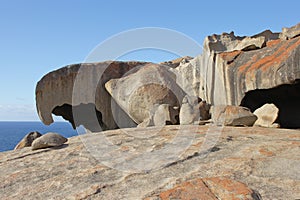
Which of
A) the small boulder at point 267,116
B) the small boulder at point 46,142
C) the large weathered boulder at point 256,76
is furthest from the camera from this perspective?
the small boulder at point 267,116

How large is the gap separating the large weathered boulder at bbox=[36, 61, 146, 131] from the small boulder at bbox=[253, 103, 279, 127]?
424 centimetres

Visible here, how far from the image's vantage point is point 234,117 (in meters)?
4.27

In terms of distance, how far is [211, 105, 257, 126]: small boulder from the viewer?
428 centimetres

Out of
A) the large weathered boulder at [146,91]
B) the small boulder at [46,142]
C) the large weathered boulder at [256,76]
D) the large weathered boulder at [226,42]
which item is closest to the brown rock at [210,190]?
the small boulder at [46,142]

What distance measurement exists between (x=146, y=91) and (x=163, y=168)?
15.6 ft

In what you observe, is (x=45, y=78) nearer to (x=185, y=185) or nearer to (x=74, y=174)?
(x=74, y=174)

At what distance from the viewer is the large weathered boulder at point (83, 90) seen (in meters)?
8.52

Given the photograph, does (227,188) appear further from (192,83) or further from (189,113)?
(192,83)

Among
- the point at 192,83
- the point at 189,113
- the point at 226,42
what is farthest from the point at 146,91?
the point at 226,42

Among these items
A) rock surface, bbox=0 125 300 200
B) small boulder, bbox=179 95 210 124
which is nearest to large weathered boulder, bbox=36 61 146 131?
small boulder, bbox=179 95 210 124

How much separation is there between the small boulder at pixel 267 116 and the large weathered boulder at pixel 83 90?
4239mm

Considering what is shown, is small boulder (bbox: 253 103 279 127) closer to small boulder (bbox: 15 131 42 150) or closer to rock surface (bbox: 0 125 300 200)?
rock surface (bbox: 0 125 300 200)

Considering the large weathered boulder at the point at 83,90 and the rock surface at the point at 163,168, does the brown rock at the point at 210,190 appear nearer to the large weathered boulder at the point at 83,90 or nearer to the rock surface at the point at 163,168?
the rock surface at the point at 163,168

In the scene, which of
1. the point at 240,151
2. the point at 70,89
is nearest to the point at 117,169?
the point at 240,151
